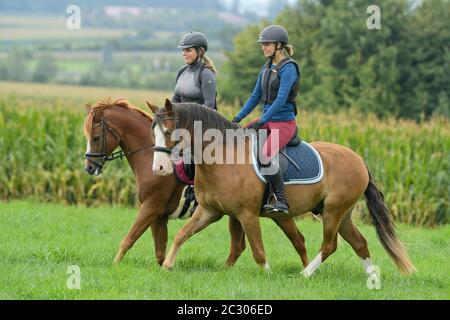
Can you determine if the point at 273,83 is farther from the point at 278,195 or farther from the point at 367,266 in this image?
the point at 367,266

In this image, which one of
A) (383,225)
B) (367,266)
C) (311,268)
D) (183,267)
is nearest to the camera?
(311,268)

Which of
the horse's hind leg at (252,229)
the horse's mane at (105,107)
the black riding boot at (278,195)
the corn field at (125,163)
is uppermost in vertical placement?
the horse's mane at (105,107)

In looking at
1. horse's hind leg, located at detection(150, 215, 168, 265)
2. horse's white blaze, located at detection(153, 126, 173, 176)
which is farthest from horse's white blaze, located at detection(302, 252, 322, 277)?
horse's white blaze, located at detection(153, 126, 173, 176)

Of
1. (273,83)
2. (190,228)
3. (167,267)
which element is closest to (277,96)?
(273,83)

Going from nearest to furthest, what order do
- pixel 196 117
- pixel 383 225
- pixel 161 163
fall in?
pixel 161 163
pixel 196 117
pixel 383 225

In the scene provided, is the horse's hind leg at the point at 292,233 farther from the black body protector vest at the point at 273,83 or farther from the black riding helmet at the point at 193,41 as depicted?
the black riding helmet at the point at 193,41

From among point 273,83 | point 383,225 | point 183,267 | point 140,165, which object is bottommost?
point 183,267

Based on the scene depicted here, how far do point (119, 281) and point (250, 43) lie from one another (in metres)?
29.0

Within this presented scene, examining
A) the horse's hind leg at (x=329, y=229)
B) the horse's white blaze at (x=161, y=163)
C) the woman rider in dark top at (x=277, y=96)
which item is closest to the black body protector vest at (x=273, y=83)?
the woman rider in dark top at (x=277, y=96)

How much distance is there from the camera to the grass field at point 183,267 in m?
8.20

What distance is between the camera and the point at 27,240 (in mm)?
11969

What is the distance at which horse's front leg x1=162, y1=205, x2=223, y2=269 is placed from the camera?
9328 mm

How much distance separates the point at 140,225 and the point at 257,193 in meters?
1.45

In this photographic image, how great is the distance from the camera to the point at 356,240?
9.84m
